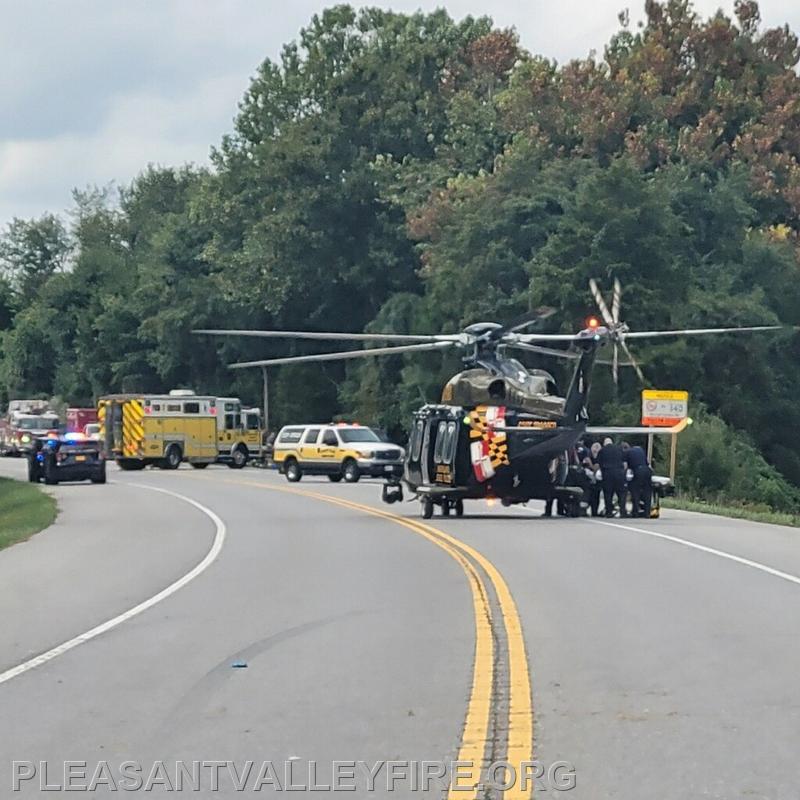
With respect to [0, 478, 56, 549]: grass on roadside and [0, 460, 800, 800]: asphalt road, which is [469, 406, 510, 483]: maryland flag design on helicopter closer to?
[0, 460, 800, 800]: asphalt road

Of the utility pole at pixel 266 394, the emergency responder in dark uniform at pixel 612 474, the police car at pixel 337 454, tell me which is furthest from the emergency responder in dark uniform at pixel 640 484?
the utility pole at pixel 266 394

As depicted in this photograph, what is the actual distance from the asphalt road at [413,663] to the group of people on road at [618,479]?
767cm

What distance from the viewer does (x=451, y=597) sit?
54.2ft

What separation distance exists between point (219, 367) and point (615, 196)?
3062cm

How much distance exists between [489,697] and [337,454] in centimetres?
4286

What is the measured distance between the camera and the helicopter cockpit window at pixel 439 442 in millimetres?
32594

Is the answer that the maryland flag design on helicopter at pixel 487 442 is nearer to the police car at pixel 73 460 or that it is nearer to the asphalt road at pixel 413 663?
the asphalt road at pixel 413 663

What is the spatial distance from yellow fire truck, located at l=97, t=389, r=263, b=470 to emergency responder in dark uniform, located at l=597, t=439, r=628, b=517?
3417 cm

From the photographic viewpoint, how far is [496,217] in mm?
64688

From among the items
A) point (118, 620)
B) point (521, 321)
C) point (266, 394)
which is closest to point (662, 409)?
point (521, 321)

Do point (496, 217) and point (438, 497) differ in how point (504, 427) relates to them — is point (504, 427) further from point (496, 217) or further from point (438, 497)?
point (496, 217)

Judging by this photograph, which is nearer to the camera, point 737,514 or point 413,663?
point 413,663

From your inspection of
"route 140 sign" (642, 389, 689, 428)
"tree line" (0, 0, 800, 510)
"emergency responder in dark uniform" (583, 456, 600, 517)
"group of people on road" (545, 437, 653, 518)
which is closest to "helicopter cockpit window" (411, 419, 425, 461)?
"group of people on road" (545, 437, 653, 518)

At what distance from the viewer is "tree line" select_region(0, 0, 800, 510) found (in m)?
60.3
